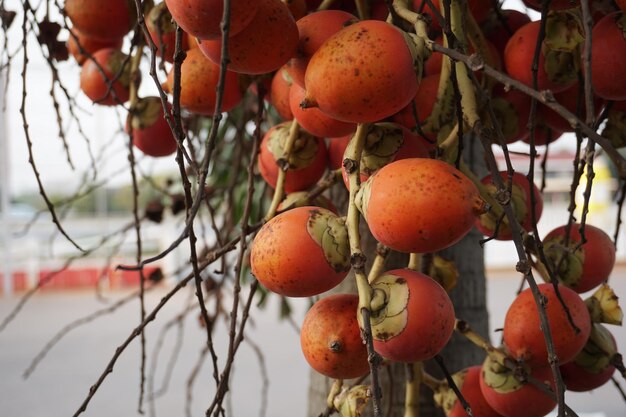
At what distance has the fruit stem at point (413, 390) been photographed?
385 mm

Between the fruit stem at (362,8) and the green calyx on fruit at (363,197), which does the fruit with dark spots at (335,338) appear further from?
the fruit stem at (362,8)

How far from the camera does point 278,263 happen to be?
31cm

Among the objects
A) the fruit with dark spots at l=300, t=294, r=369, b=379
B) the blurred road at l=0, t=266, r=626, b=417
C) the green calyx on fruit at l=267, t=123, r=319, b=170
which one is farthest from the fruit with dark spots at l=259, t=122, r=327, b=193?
the blurred road at l=0, t=266, r=626, b=417

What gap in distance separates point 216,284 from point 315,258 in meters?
0.42

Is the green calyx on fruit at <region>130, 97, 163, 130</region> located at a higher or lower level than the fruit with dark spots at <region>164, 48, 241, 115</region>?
lower

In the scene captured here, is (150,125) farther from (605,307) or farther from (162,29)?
(605,307)

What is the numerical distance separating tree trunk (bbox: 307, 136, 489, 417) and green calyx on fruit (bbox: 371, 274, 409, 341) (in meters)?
0.22

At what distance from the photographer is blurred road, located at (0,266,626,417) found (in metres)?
2.28


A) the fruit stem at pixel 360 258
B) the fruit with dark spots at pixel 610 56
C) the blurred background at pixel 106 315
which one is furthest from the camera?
the blurred background at pixel 106 315

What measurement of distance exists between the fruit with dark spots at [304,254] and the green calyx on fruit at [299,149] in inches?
3.7

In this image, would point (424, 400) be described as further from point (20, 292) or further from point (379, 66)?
point (20, 292)

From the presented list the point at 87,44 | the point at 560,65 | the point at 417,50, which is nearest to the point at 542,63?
the point at 560,65

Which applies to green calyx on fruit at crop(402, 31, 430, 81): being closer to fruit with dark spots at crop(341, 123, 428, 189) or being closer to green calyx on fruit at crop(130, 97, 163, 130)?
fruit with dark spots at crop(341, 123, 428, 189)

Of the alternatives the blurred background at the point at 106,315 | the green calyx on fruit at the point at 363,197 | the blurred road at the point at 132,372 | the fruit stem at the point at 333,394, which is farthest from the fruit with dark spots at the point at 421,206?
the blurred road at the point at 132,372
